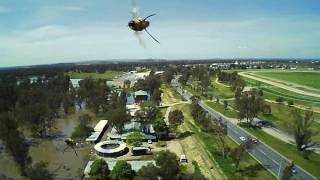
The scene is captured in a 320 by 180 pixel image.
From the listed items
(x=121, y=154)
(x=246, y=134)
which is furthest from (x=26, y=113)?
(x=246, y=134)

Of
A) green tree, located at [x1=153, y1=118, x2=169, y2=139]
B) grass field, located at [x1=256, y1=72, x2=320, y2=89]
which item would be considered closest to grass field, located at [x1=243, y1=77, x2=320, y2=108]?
grass field, located at [x1=256, y1=72, x2=320, y2=89]

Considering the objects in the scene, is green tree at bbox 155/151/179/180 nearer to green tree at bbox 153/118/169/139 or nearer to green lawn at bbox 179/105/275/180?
green lawn at bbox 179/105/275/180

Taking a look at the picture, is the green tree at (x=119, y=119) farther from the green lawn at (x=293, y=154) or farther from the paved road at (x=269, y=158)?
the green lawn at (x=293, y=154)

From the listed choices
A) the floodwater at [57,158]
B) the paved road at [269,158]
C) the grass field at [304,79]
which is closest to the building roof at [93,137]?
the floodwater at [57,158]

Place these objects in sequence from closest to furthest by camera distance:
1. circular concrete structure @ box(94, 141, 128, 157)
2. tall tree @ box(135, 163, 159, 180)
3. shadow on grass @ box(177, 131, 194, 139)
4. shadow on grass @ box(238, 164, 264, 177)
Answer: tall tree @ box(135, 163, 159, 180) → shadow on grass @ box(238, 164, 264, 177) → circular concrete structure @ box(94, 141, 128, 157) → shadow on grass @ box(177, 131, 194, 139)

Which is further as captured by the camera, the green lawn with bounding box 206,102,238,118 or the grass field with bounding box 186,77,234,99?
the grass field with bounding box 186,77,234,99

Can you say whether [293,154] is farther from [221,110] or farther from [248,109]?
[221,110]
